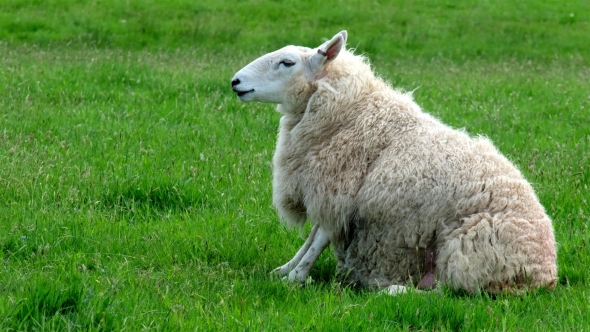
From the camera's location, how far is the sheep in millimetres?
4633

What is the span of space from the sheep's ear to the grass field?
4.17ft

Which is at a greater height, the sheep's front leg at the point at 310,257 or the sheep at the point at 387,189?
the sheep at the point at 387,189

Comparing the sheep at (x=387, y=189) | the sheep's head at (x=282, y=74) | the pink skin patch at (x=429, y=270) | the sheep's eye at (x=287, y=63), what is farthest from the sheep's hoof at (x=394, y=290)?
the sheep's eye at (x=287, y=63)

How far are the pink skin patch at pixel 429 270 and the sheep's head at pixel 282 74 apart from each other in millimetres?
1451

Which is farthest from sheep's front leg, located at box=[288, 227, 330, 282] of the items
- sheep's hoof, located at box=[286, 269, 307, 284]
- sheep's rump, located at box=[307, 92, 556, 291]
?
sheep's rump, located at box=[307, 92, 556, 291]

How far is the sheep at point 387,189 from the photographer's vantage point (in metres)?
4.63

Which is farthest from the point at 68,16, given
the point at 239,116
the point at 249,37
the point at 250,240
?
the point at 250,240

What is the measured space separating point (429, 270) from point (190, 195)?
2.26m

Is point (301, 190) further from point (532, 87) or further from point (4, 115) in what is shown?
point (532, 87)

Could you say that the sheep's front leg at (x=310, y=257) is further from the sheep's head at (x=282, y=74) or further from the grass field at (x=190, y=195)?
the sheep's head at (x=282, y=74)

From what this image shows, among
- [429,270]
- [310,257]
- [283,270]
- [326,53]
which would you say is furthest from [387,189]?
[326,53]

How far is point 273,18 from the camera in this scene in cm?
2130

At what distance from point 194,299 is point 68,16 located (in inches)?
631

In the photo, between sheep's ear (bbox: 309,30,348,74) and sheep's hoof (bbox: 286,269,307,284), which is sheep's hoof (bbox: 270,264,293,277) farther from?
sheep's ear (bbox: 309,30,348,74)
